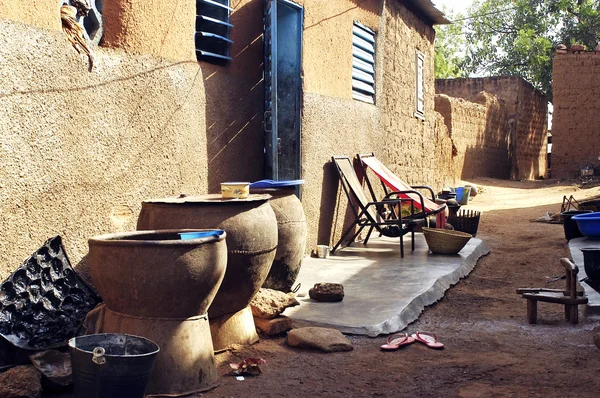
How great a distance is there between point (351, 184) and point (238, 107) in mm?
1861

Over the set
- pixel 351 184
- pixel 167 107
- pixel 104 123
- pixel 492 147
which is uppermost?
pixel 492 147

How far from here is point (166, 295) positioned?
10.5ft

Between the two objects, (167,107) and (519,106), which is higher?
(519,106)

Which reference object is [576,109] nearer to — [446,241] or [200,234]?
[446,241]

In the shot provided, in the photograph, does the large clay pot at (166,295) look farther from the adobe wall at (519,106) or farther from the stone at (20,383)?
the adobe wall at (519,106)

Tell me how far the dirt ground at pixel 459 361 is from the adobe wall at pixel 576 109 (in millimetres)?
12043

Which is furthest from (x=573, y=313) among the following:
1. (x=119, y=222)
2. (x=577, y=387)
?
(x=119, y=222)

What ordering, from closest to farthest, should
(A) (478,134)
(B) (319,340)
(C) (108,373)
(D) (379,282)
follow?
(C) (108,373) → (B) (319,340) → (D) (379,282) → (A) (478,134)

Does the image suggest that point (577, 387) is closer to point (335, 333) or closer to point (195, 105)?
point (335, 333)

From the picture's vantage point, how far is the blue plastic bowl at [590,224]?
275 inches

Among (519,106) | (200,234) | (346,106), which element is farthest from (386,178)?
(519,106)

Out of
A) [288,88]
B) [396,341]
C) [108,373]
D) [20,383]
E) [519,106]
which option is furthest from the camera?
[519,106]

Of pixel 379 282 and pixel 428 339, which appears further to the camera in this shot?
pixel 379 282

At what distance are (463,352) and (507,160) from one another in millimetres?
17440
